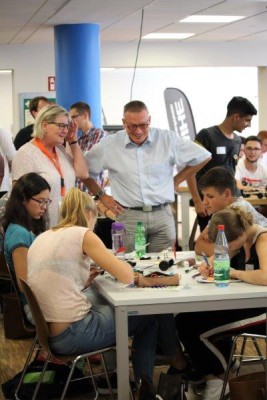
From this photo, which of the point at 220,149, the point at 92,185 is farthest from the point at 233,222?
the point at 220,149

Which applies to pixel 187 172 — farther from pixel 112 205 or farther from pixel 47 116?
pixel 47 116

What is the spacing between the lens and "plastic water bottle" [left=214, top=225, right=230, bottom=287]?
414cm

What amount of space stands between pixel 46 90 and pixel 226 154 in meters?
6.04

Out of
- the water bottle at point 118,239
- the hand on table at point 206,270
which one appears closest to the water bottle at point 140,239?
the water bottle at point 118,239

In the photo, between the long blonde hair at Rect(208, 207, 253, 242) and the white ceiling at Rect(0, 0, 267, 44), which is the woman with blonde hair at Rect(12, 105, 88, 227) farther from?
the white ceiling at Rect(0, 0, 267, 44)

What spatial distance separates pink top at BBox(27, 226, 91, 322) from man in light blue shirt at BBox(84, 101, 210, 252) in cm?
161

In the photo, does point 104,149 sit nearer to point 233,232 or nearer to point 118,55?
point 233,232

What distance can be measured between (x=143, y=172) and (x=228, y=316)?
5.55 ft

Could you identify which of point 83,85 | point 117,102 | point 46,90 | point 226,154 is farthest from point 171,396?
point 117,102

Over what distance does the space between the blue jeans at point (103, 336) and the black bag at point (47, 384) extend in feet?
1.91

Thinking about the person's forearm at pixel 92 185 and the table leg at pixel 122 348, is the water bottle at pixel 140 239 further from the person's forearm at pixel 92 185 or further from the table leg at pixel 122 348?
the table leg at pixel 122 348

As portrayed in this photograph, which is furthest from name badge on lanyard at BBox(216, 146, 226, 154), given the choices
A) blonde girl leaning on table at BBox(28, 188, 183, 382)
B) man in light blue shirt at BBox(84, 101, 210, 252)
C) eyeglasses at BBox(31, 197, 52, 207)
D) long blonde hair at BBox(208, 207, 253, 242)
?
blonde girl leaning on table at BBox(28, 188, 183, 382)

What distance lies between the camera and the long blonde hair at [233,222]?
4.21 m

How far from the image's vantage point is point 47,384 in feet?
15.5
